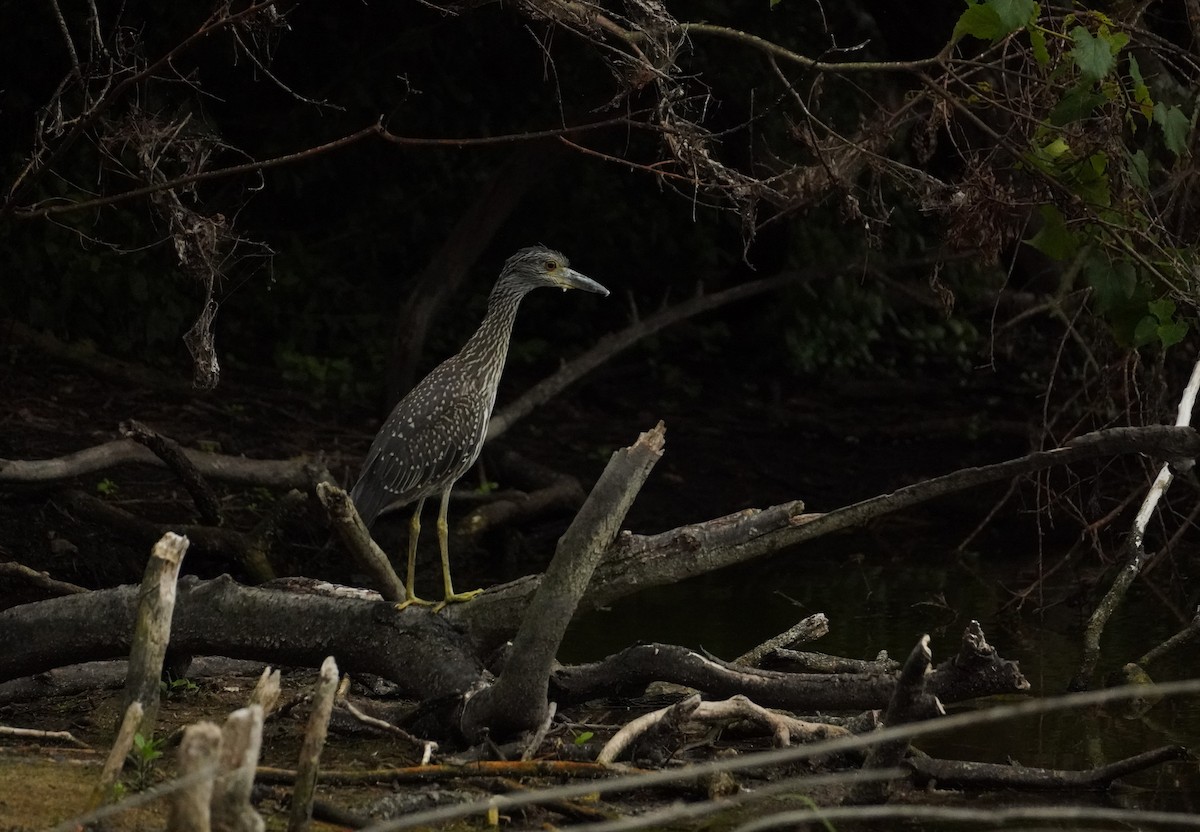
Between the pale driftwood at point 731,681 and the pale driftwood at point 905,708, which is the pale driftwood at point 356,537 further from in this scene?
the pale driftwood at point 905,708

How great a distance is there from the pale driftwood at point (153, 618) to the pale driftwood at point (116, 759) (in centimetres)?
20

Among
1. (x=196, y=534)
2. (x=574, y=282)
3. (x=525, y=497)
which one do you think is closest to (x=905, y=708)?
(x=574, y=282)

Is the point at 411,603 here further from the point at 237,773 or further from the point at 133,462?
the point at 133,462

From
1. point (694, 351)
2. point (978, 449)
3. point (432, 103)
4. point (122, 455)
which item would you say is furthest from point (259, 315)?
point (978, 449)

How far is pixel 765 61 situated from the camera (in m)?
11.3

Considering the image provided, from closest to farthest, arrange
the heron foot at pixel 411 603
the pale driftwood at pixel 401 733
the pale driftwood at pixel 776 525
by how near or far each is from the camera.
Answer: the pale driftwood at pixel 401 733 → the pale driftwood at pixel 776 525 → the heron foot at pixel 411 603

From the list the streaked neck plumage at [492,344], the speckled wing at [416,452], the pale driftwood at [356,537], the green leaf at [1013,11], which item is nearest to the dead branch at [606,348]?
the streaked neck plumage at [492,344]

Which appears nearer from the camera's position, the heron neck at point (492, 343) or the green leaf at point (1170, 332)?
the green leaf at point (1170, 332)

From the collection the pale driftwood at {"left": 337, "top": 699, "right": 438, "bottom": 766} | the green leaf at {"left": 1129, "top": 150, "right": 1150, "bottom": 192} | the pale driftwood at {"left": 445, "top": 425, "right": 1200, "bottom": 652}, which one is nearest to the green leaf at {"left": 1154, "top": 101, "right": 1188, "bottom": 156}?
the green leaf at {"left": 1129, "top": 150, "right": 1150, "bottom": 192}

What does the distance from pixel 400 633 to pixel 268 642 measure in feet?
1.48

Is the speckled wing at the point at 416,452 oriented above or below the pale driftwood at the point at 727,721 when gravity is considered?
above

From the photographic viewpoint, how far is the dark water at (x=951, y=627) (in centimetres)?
602

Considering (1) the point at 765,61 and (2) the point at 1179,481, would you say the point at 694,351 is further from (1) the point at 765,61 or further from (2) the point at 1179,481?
(2) the point at 1179,481

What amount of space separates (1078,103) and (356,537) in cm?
289
